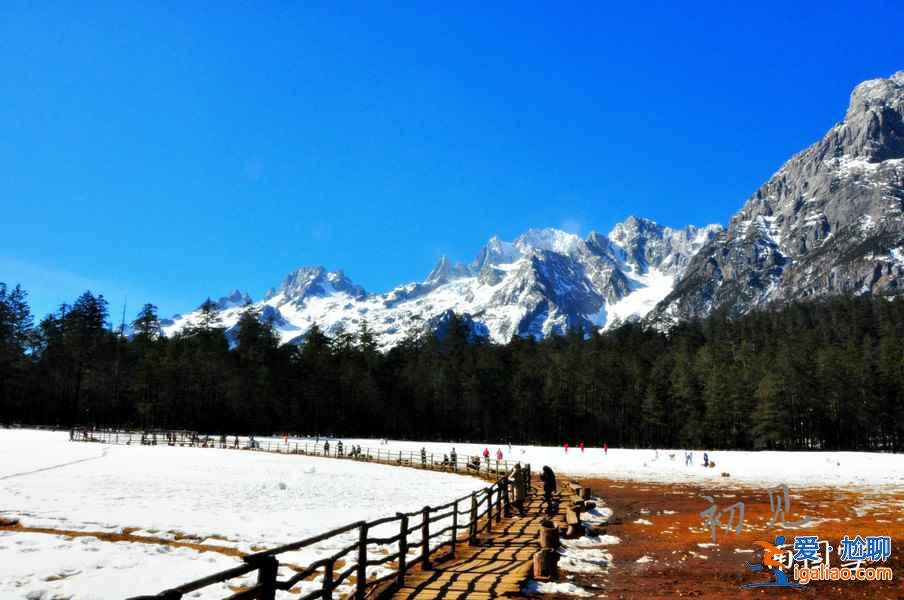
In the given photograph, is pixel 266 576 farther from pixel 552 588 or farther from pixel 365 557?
pixel 552 588

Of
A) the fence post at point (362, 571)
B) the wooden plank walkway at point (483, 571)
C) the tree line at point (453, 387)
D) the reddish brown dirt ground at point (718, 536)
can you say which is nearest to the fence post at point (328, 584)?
the fence post at point (362, 571)

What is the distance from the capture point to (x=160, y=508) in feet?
76.9

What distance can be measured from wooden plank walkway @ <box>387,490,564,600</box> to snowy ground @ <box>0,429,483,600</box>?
3736 mm

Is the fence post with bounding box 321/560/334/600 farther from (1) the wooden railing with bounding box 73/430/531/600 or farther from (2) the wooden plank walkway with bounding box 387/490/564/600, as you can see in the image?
(2) the wooden plank walkway with bounding box 387/490/564/600

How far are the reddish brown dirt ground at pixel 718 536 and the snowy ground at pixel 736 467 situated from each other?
327 inches

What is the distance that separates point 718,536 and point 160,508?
2032cm

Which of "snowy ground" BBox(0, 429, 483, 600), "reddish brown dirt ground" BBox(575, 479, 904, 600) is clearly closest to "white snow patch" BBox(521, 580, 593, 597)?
"reddish brown dirt ground" BBox(575, 479, 904, 600)

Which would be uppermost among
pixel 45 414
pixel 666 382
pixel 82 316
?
pixel 82 316

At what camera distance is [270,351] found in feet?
357

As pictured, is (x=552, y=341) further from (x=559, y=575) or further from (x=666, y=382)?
(x=559, y=575)

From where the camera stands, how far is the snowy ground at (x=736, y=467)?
45062 mm

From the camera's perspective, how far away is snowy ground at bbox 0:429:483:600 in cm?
1384

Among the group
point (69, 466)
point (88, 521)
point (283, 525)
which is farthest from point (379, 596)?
point (69, 466)

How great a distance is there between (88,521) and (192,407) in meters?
84.2
